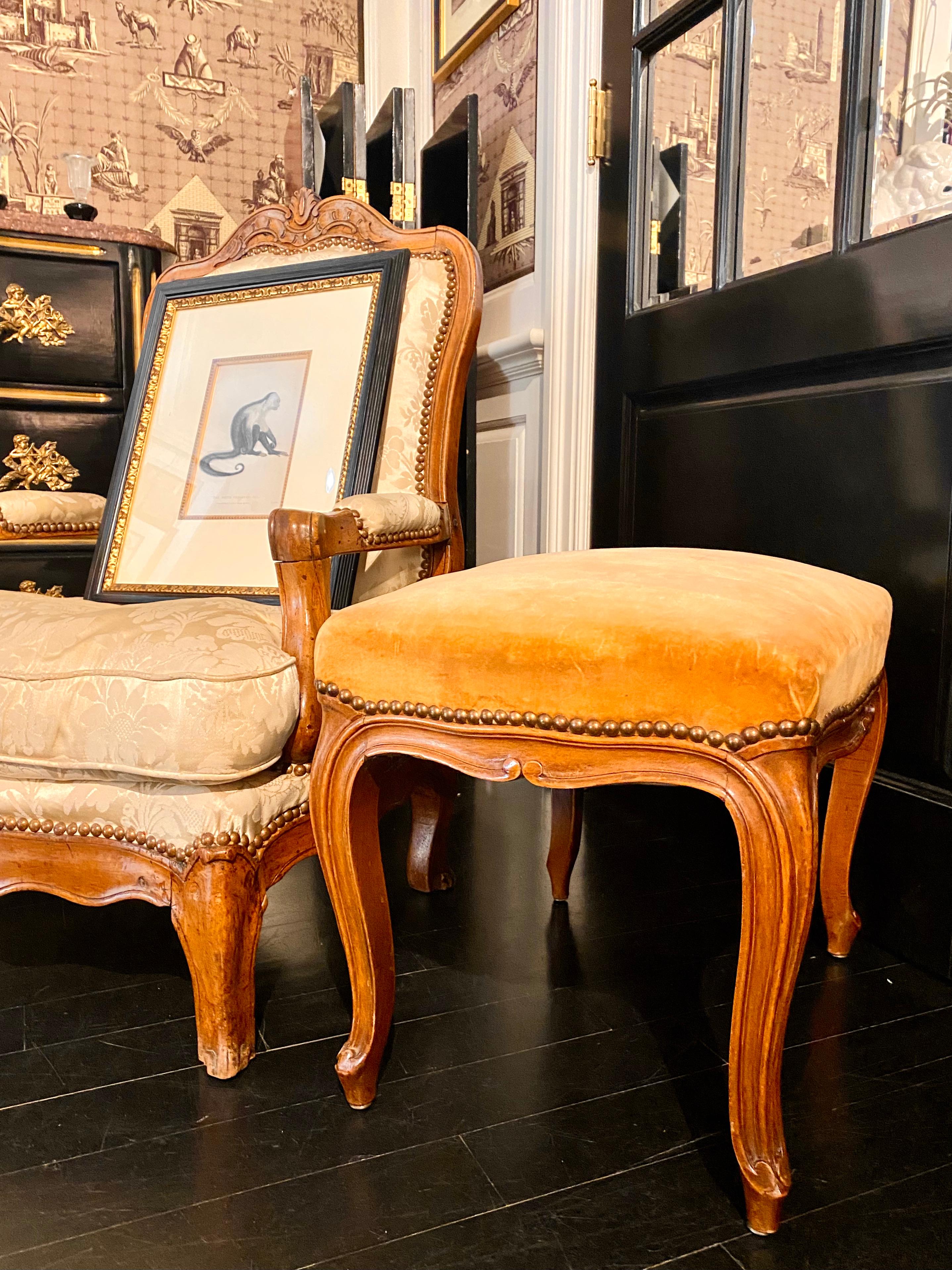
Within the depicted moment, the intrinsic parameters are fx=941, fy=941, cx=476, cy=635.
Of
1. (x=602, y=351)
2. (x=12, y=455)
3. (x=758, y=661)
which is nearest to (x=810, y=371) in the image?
(x=602, y=351)

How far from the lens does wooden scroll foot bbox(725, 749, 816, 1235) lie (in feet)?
2.50

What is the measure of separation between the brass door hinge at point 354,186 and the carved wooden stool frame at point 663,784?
173cm

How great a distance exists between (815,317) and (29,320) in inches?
65.4

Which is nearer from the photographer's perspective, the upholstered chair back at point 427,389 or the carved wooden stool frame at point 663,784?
the carved wooden stool frame at point 663,784

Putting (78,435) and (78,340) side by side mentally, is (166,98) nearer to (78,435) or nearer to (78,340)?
(78,340)

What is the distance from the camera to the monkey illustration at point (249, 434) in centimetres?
151

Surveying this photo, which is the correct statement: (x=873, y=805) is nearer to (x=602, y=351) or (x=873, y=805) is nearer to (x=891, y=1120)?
(x=891, y=1120)

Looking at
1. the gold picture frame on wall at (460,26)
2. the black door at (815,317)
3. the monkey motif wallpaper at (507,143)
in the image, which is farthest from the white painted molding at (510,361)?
the gold picture frame on wall at (460,26)

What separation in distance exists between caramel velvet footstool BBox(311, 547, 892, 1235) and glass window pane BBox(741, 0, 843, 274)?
709 mm

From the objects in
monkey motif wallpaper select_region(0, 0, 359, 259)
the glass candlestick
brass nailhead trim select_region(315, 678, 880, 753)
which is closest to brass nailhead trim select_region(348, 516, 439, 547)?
brass nailhead trim select_region(315, 678, 880, 753)

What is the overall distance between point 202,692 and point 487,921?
0.67 m

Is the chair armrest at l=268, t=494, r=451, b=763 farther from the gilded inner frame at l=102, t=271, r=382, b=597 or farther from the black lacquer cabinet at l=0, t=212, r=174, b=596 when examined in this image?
the black lacquer cabinet at l=0, t=212, r=174, b=596

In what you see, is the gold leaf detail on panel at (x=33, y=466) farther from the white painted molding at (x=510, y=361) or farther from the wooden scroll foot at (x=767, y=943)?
the wooden scroll foot at (x=767, y=943)

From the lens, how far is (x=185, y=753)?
38.2 inches
